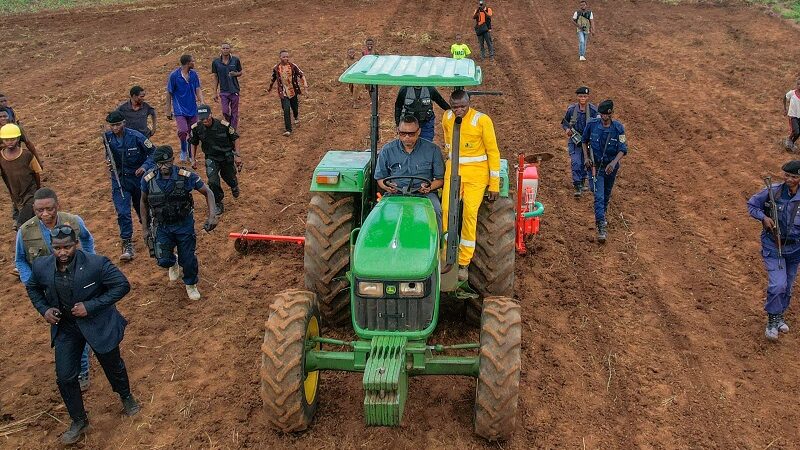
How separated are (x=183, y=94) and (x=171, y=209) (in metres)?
4.60

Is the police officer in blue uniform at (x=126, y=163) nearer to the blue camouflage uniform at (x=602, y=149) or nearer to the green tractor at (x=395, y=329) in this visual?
the green tractor at (x=395, y=329)

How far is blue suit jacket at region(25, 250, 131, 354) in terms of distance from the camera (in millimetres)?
5059

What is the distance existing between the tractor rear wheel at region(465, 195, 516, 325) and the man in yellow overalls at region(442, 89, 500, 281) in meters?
0.16

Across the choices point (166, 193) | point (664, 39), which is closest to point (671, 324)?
point (166, 193)

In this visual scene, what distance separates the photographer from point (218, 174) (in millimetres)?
9414

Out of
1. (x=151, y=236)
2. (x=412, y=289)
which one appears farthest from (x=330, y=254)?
(x=151, y=236)

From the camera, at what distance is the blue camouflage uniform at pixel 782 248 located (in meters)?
6.48

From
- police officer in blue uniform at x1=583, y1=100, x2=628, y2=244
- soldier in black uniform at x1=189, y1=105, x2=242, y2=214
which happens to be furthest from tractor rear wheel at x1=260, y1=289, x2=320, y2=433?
police officer in blue uniform at x1=583, y1=100, x2=628, y2=244

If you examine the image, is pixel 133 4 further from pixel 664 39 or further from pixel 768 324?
pixel 768 324

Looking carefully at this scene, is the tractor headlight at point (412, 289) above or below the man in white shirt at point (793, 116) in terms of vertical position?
above

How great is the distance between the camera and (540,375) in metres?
6.03

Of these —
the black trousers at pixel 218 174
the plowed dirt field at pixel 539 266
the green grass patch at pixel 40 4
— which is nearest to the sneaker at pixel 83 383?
the plowed dirt field at pixel 539 266

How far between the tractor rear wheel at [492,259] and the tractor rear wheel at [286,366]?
5.50 ft

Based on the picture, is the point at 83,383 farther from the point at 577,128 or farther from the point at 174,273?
the point at 577,128
